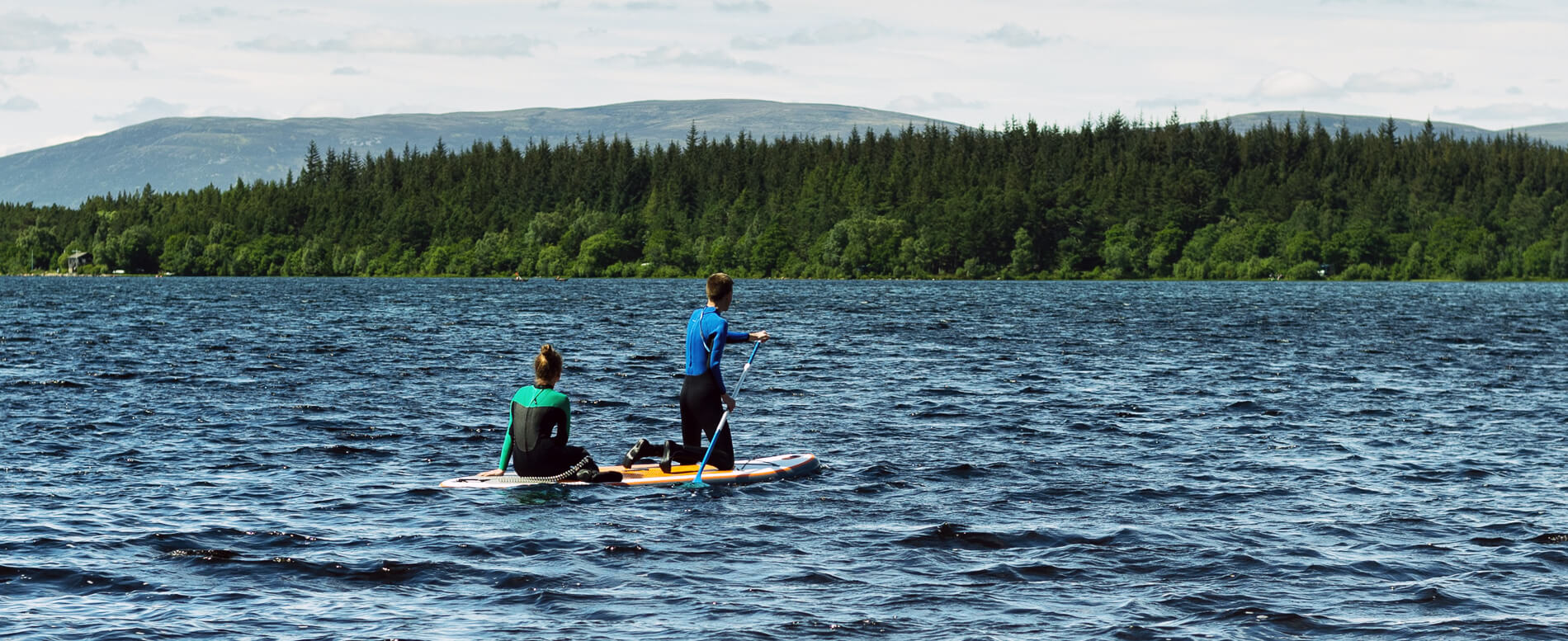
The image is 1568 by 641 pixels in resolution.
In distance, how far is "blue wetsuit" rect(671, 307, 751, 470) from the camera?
20688mm

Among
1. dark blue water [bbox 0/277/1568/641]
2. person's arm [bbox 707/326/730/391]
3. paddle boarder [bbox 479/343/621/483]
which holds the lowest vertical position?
dark blue water [bbox 0/277/1568/641]

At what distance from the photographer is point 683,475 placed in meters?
21.6

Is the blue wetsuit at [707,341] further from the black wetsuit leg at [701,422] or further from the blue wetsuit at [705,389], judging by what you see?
the black wetsuit leg at [701,422]

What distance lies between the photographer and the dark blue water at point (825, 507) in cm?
1415

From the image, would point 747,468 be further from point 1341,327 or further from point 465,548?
point 1341,327

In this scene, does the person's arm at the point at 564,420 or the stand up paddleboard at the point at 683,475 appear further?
the stand up paddleboard at the point at 683,475

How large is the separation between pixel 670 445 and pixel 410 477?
13.7ft

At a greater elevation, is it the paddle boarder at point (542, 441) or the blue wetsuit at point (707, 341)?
the blue wetsuit at point (707, 341)

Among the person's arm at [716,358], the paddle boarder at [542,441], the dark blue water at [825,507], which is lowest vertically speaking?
the dark blue water at [825,507]

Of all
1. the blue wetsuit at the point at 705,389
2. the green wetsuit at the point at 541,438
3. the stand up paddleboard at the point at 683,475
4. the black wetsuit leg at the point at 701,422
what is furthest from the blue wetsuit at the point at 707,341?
the green wetsuit at the point at 541,438

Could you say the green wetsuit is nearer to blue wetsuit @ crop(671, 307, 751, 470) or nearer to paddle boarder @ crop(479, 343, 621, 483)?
paddle boarder @ crop(479, 343, 621, 483)

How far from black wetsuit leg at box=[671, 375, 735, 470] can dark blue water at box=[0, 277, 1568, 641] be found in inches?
28.1

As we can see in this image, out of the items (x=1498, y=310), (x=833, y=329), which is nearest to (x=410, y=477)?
(x=833, y=329)

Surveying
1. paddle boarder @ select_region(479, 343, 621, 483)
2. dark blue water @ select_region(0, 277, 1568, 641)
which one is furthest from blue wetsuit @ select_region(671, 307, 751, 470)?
paddle boarder @ select_region(479, 343, 621, 483)
